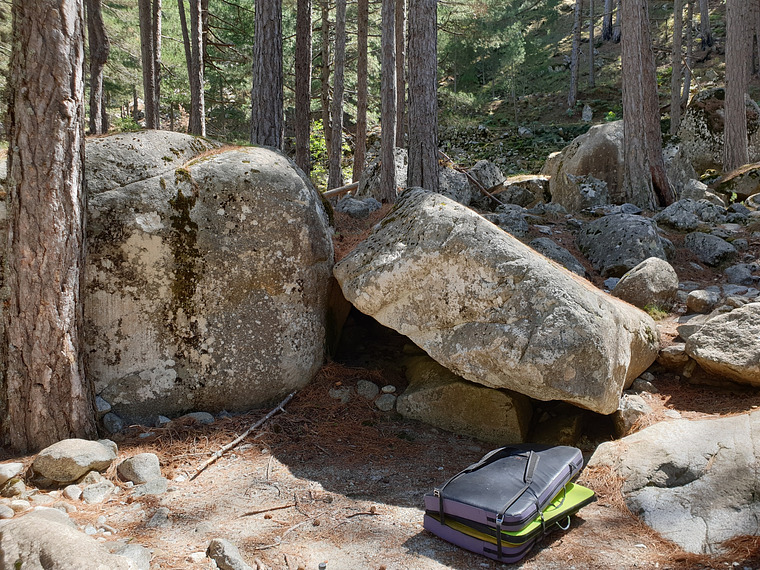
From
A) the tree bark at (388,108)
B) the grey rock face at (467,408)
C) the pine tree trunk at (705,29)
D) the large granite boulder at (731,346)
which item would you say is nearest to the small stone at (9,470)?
the grey rock face at (467,408)

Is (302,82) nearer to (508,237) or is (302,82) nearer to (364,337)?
(364,337)

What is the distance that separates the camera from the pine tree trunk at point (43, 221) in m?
3.85

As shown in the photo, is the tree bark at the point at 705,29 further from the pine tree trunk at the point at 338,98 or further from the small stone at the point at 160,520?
the small stone at the point at 160,520

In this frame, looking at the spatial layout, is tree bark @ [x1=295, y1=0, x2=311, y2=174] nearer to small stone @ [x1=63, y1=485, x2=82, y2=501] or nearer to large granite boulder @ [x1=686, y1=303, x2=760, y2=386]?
large granite boulder @ [x1=686, y1=303, x2=760, y2=386]

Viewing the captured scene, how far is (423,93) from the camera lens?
25.2 ft

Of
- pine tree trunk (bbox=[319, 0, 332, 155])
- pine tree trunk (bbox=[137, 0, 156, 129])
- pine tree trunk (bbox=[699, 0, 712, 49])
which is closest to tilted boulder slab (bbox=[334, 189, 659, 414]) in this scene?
pine tree trunk (bbox=[137, 0, 156, 129])

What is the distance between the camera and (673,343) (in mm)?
5648

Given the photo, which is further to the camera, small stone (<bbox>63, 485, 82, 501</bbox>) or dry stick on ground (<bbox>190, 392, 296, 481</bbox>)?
dry stick on ground (<bbox>190, 392, 296, 481</bbox>)

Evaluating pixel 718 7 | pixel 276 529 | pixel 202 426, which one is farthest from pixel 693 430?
pixel 718 7

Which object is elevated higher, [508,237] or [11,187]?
[11,187]

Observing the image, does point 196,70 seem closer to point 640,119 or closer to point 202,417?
point 640,119

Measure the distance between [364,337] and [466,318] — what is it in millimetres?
1834

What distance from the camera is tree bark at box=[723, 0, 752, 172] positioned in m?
13.0

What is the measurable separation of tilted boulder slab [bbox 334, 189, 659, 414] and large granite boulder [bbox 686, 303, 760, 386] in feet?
1.54
